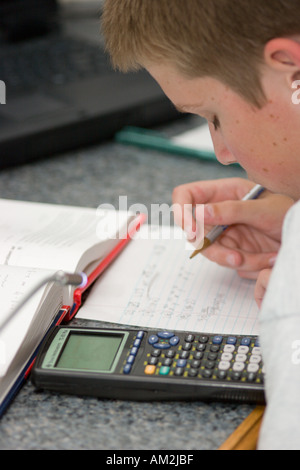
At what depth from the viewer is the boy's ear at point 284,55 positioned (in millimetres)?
503

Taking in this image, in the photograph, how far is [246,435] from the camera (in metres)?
0.48

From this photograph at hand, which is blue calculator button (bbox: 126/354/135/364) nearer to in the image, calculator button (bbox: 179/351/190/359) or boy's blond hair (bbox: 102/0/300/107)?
calculator button (bbox: 179/351/190/359)

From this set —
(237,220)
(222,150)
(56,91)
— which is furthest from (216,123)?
(56,91)

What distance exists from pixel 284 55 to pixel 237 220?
9.9 inches

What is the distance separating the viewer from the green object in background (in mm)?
1036

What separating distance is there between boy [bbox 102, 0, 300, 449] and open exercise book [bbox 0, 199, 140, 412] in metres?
0.18

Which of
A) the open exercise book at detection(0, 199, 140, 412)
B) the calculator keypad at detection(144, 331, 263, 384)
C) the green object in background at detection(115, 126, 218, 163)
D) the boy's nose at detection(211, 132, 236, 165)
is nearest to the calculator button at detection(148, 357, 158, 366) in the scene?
the calculator keypad at detection(144, 331, 263, 384)

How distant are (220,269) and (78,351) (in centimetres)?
23

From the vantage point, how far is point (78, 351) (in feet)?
1.84

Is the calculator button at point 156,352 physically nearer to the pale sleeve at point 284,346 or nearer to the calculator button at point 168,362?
the calculator button at point 168,362

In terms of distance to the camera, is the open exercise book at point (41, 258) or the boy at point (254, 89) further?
the open exercise book at point (41, 258)

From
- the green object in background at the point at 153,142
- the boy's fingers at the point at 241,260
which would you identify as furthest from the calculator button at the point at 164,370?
the green object in background at the point at 153,142

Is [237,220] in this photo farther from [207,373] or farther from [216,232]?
[207,373]
